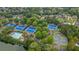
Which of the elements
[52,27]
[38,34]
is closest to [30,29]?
[38,34]

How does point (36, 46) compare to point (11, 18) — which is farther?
point (11, 18)

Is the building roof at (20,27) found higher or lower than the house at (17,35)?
higher

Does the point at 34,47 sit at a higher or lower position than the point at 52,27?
lower

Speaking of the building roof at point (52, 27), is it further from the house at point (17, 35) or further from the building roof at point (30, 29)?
the house at point (17, 35)

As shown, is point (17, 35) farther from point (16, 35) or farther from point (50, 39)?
point (50, 39)

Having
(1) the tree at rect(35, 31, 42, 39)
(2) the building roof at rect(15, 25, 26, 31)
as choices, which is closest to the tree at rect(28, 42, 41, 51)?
(1) the tree at rect(35, 31, 42, 39)

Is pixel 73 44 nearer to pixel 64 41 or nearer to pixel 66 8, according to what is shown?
pixel 64 41

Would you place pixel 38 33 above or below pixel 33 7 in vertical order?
below

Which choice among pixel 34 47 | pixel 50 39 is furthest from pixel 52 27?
pixel 34 47

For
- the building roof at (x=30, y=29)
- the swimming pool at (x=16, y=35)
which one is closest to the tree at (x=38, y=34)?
the building roof at (x=30, y=29)

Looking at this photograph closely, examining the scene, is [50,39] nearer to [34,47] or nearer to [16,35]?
[34,47]
